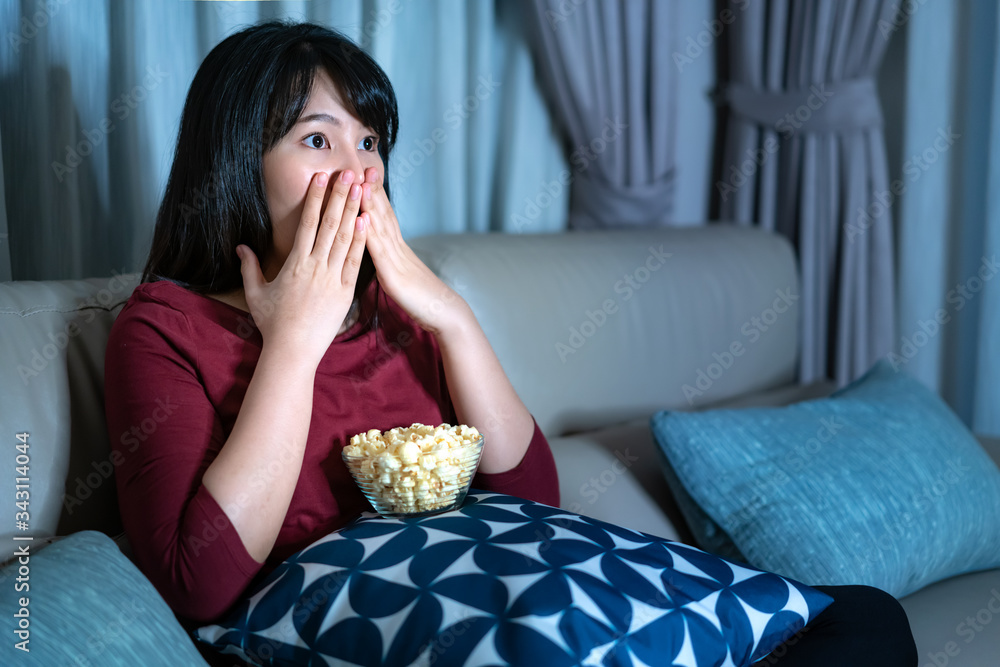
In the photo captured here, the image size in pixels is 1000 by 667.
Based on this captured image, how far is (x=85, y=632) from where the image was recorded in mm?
656

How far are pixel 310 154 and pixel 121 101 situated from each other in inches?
18.7

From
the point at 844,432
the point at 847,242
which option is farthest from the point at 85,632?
the point at 847,242

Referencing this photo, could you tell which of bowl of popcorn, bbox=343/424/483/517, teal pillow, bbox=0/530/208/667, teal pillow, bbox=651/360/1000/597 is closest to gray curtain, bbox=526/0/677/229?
teal pillow, bbox=651/360/1000/597

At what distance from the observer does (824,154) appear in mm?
2252

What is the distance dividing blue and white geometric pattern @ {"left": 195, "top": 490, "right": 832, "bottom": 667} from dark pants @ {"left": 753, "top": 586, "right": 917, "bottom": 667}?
0.05 m

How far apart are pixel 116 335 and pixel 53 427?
0.41 feet

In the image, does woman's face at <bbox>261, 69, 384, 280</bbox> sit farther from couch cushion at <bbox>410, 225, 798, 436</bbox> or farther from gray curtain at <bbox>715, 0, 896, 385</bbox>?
gray curtain at <bbox>715, 0, 896, 385</bbox>

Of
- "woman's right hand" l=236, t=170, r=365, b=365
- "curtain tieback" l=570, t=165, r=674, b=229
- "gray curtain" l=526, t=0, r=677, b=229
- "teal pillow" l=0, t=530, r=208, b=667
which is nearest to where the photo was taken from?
"teal pillow" l=0, t=530, r=208, b=667

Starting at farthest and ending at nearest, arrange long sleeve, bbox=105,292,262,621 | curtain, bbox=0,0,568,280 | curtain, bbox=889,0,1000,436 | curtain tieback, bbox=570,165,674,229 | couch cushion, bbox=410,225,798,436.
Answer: curtain, bbox=889,0,1000,436 < curtain tieback, bbox=570,165,674,229 < couch cushion, bbox=410,225,798,436 < curtain, bbox=0,0,568,280 < long sleeve, bbox=105,292,262,621

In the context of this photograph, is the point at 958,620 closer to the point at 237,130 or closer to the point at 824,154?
the point at 237,130

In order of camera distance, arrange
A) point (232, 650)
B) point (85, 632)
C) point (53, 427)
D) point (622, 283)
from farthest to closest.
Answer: point (622, 283)
point (53, 427)
point (232, 650)
point (85, 632)

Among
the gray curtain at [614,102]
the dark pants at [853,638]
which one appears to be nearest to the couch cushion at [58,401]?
the dark pants at [853,638]

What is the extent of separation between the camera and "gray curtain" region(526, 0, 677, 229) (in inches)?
71.9

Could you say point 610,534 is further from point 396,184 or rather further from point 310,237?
point 396,184
